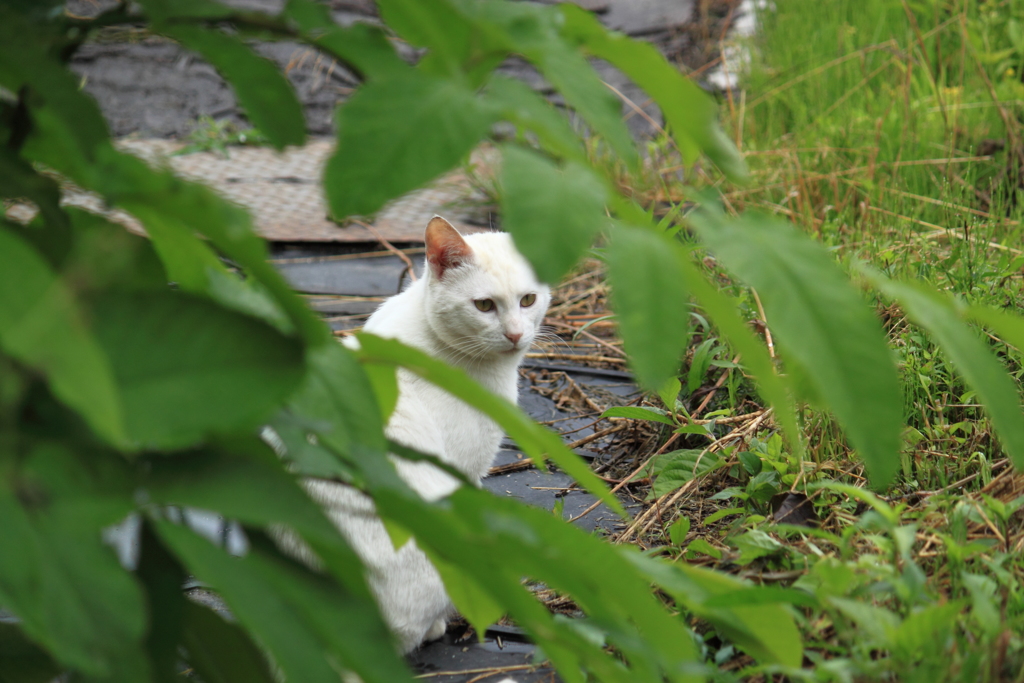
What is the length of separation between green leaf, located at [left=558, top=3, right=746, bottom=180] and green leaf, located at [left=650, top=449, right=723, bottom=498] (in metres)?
1.26

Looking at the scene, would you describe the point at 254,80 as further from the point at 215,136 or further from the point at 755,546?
the point at 215,136

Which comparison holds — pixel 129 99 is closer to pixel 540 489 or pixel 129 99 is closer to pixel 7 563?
pixel 540 489

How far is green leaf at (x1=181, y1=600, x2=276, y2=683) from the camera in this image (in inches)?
22.8

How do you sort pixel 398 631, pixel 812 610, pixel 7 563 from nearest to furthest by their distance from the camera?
1. pixel 7 563
2. pixel 812 610
3. pixel 398 631

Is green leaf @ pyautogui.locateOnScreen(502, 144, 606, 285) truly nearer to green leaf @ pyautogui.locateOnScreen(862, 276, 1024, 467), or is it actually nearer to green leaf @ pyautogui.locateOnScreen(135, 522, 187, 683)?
green leaf @ pyautogui.locateOnScreen(862, 276, 1024, 467)

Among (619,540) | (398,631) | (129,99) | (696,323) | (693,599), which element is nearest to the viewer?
(693,599)

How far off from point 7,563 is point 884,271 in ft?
6.24

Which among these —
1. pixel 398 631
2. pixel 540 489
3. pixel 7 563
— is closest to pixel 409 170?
pixel 7 563

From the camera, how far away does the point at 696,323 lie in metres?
2.35

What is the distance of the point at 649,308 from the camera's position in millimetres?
427

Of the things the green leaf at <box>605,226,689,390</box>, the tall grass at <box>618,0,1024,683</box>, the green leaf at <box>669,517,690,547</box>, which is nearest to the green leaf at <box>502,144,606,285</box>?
the green leaf at <box>605,226,689,390</box>

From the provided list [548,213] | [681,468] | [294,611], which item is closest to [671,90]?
[548,213]

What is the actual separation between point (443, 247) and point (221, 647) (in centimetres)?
156

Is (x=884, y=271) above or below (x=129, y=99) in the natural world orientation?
above
